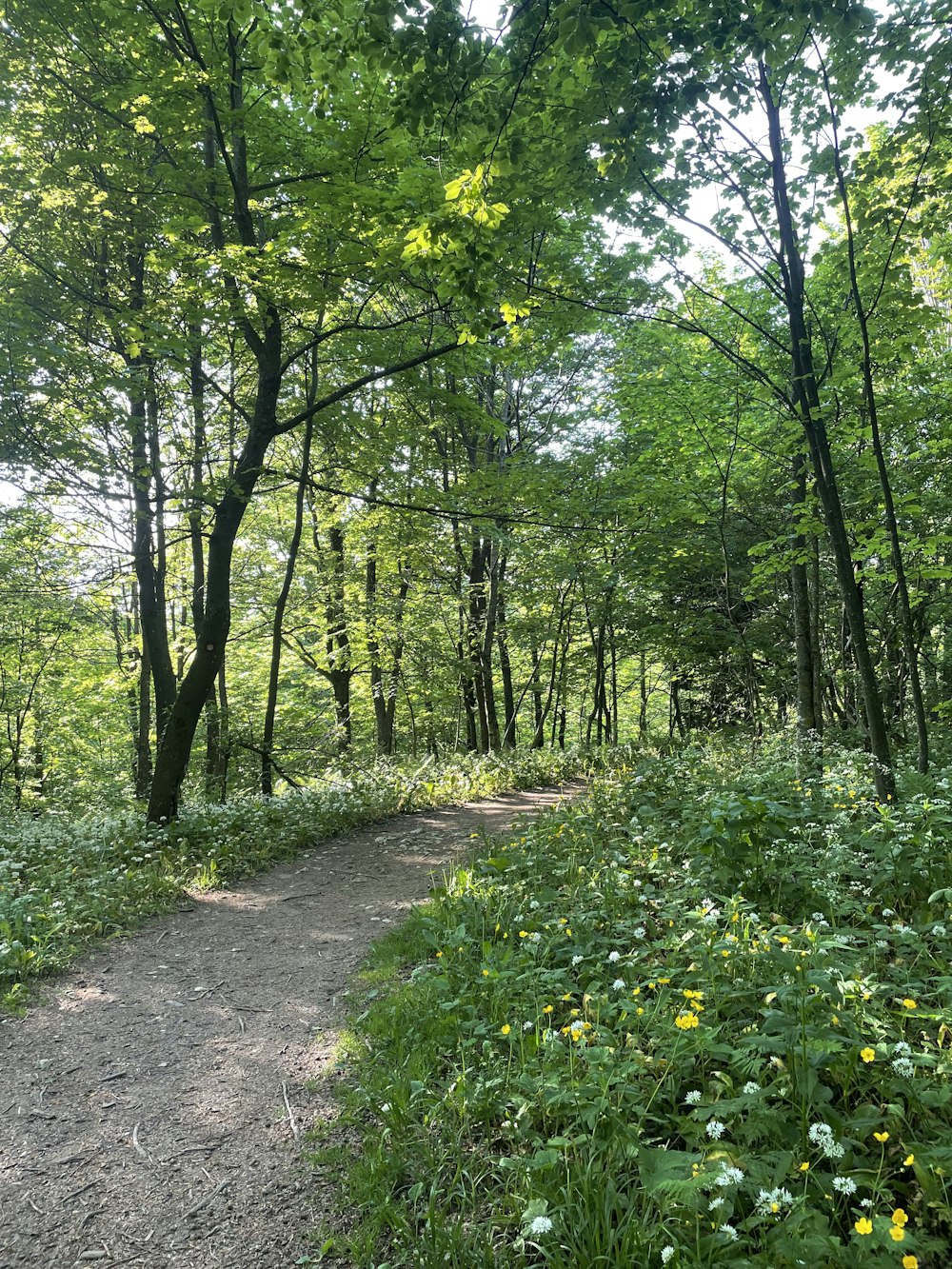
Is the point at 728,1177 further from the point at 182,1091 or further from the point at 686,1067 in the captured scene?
the point at 182,1091

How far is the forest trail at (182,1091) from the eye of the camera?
2.67m

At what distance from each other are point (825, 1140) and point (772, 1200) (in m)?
0.29

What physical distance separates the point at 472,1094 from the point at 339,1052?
3.90ft

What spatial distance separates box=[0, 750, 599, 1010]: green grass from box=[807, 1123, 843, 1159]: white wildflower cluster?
15.9 feet

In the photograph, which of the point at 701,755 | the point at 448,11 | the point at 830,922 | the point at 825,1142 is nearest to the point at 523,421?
the point at 701,755

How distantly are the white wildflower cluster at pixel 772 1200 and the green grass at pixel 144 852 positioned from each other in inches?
186

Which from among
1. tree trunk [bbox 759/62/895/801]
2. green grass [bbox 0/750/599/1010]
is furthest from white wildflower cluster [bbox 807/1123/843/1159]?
green grass [bbox 0/750/599/1010]

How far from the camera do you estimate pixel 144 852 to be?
25.0 feet

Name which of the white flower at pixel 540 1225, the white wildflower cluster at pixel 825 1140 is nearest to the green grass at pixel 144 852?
the white flower at pixel 540 1225

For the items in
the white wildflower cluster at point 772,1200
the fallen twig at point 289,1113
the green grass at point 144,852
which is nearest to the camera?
the white wildflower cluster at point 772,1200

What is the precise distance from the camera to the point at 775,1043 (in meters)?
2.49

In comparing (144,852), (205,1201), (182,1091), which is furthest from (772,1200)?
(144,852)

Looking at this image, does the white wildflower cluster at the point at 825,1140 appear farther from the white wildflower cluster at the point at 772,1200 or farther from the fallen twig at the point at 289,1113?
the fallen twig at the point at 289,1113

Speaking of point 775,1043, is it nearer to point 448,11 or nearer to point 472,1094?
point 472,1094
